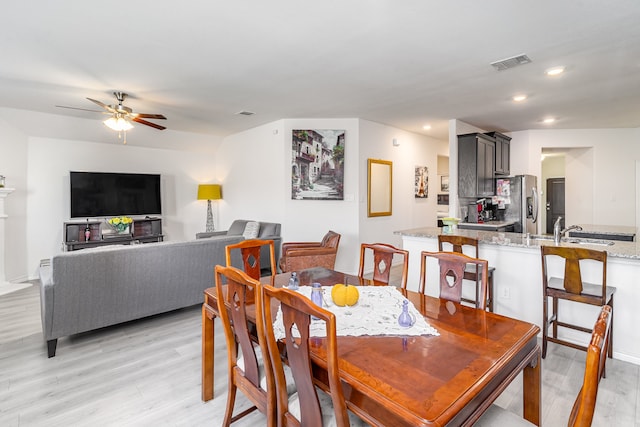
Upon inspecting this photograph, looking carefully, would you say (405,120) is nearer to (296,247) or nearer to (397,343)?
(296,247)

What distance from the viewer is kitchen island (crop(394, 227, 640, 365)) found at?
8.27 ft

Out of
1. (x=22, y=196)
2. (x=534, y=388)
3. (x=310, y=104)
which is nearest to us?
(x=534, y=388)

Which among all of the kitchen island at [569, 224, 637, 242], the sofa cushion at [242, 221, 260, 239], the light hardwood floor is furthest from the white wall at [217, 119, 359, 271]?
the kitchen island at [569, 224, 637, 242]

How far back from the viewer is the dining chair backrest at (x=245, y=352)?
142 centimetres

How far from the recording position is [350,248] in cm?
527

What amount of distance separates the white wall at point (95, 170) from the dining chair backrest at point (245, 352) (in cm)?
530

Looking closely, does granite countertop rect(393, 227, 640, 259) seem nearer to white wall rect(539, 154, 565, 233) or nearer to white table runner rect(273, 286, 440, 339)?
white table runner rect(273, 286, 440, 339)

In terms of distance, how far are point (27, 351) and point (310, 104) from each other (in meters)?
3.87

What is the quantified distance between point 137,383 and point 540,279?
3.34 m

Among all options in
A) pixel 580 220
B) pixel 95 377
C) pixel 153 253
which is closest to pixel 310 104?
pixel 153 253

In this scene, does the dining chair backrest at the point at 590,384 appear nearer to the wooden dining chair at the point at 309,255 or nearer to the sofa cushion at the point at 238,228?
the wooden dining chair at the point at 309,255

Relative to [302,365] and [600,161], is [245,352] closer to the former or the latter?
[302,365]

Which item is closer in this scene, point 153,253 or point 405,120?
point 153,253

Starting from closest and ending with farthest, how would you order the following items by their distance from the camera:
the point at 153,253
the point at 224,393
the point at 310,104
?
the point at 224,393, the point at 153,253, the point at 310,104
